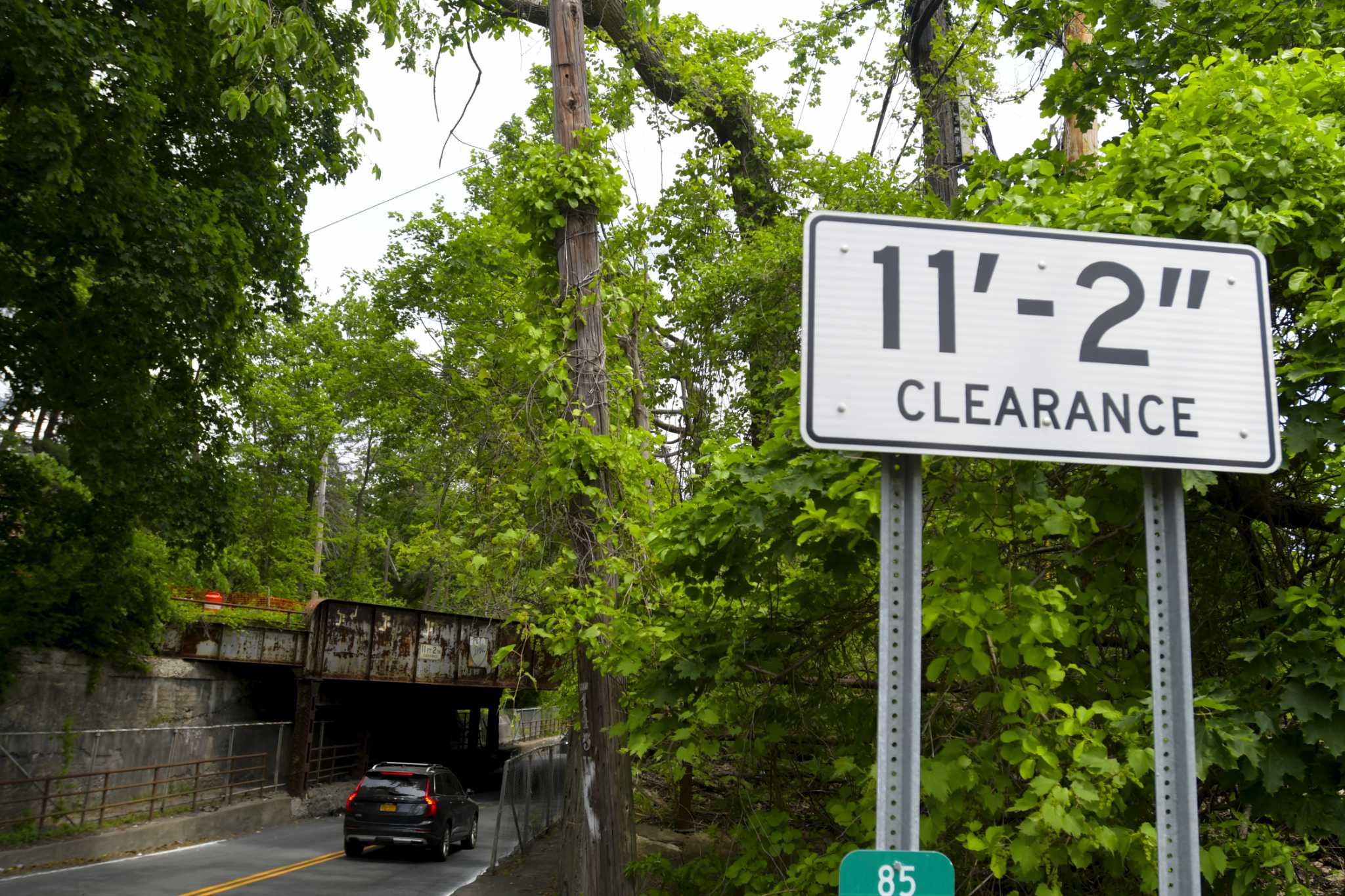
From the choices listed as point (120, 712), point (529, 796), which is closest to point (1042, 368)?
point (529, 796)

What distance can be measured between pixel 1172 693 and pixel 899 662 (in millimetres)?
522

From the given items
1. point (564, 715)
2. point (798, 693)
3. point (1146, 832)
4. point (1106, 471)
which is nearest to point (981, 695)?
point (1146, 832)

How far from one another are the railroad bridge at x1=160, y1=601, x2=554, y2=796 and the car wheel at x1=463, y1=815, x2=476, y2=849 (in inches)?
98.7

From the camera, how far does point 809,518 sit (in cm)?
409

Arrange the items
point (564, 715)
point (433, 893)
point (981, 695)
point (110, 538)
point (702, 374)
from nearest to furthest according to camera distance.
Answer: point (981, 695) < point (564, 715) < point (702, 374) < point (110, 538) < point (433, 893)

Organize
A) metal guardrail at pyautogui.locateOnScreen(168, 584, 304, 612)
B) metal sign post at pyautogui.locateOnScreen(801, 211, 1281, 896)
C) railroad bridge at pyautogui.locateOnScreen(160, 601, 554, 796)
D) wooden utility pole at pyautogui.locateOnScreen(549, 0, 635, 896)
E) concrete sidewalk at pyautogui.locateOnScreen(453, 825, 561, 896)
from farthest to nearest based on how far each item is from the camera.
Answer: metal guardrail at pyautogui.locateOnScreen(168, 584, 304, 612) → railroad bridge at pyautogui.locateOnScreen(160, 601, 554, 796) → concrete sidewalk at pyautogui.locateOnScreen(453, 825, 561, 896) → wooden utility pole at pyautogui.locateOnScreen(549, 0, 635, 896) → metal sign post at pyautogui.locateOnScreen(801, 211, 1281, 896)

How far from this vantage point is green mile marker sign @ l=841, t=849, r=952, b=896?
1.84m

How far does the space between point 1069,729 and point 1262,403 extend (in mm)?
1746

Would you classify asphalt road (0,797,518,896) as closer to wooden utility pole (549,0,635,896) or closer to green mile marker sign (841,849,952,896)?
wooden utility pole (549,0,635,896)

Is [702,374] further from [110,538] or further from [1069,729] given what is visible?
[1069,729]

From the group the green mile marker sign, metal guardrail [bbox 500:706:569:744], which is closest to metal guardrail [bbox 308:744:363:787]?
metal guardrail [bbox 500:706:569:744]

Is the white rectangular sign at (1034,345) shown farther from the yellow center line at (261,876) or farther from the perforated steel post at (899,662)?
the yellow center line at (261,876)

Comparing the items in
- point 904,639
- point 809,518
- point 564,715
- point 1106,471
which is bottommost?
point 564,715

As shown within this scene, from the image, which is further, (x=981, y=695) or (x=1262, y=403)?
(x=981, y=695)
